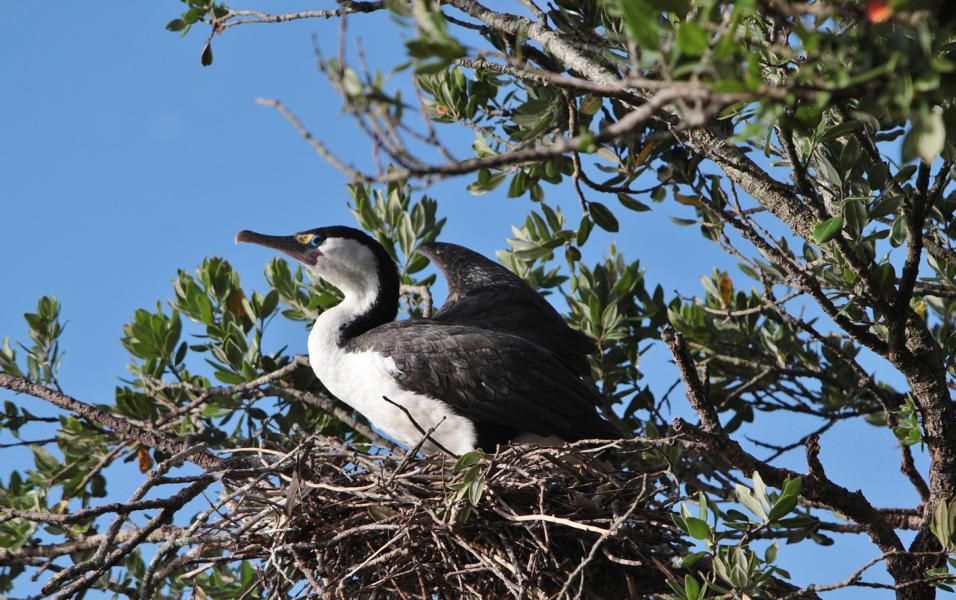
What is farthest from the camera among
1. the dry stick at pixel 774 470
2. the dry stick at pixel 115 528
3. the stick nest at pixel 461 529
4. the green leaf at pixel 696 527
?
the stick nest at pixel 461 529

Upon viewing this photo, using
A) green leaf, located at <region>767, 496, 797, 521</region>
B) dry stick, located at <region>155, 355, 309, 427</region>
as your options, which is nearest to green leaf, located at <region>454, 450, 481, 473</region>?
green leaf, located at <region>767, 496, 797, 521</region>

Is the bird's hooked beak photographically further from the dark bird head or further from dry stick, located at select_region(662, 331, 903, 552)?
dry stick, located at select_region(662, 331, 903, 552)

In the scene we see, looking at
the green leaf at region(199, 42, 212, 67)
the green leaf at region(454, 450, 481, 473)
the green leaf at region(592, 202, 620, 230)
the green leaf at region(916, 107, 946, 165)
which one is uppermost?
the green leaf at region(199, 42, 212, 67)

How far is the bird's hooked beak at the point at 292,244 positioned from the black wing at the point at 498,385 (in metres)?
1.08

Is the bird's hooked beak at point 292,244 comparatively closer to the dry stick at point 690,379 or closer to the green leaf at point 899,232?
the dry stick at point 690,379

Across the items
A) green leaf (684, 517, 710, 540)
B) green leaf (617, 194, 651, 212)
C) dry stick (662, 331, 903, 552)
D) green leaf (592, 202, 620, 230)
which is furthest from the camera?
green leaf (592, 202, 620, 230)

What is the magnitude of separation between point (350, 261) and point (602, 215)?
4.50 ft

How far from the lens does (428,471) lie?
14.6 ft

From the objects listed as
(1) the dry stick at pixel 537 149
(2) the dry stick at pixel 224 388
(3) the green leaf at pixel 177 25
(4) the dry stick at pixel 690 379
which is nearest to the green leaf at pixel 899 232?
(4) the dry stick at pixel 690 379

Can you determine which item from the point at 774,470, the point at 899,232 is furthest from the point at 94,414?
the point at 899,232

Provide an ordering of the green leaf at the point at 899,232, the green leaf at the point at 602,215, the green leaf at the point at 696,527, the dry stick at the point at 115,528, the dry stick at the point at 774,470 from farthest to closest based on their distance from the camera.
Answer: the green leaf at the point at 602,215
the dry stick at the point at 774,470
the green leaf at the point at 899,232
the green leaf at the point at 696,527
the dry stick at the point at 115,528

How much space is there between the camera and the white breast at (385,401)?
15.6 ft

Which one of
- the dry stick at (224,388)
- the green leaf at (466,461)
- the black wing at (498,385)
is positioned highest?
the dry stick at (224,388)

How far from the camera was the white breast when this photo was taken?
4.75 m
